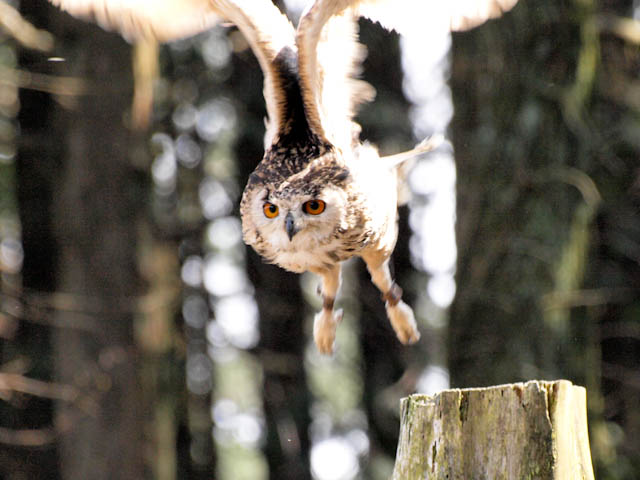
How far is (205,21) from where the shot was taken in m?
4.55

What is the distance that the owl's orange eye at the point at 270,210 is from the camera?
4.30 meters

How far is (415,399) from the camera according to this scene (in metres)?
3.37

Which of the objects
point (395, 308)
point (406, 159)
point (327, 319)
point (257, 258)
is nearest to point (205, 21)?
point (406, 159)

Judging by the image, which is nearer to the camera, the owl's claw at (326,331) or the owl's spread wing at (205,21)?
the owl's spread wing at (205,21)

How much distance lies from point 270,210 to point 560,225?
2.48 m

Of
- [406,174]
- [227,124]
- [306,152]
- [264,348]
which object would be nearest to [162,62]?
[227,124]

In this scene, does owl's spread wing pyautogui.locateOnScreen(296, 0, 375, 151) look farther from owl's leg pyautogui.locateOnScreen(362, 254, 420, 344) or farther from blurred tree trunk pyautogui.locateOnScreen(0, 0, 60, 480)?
blurred tree trunk pyautogui.locateOnScreen(0, 0, 60, 480)

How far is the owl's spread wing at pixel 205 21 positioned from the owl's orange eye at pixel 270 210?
0.42 m

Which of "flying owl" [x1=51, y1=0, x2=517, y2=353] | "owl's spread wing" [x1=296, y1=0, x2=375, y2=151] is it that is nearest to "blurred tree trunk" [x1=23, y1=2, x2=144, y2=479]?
"flying owl" [x1=51, y1=0, x2=517, y2=353]

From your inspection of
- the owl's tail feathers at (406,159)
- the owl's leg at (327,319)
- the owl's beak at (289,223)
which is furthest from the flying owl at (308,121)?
the owl's tail feathers at (406,159)

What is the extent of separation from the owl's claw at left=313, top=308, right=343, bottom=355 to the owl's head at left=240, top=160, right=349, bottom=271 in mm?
616

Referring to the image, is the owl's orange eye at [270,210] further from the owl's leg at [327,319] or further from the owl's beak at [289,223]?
the owl's leg at [327,319]

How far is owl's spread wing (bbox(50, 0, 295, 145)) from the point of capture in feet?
13.9

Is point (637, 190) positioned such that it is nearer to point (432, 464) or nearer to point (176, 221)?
point (432, 464)
